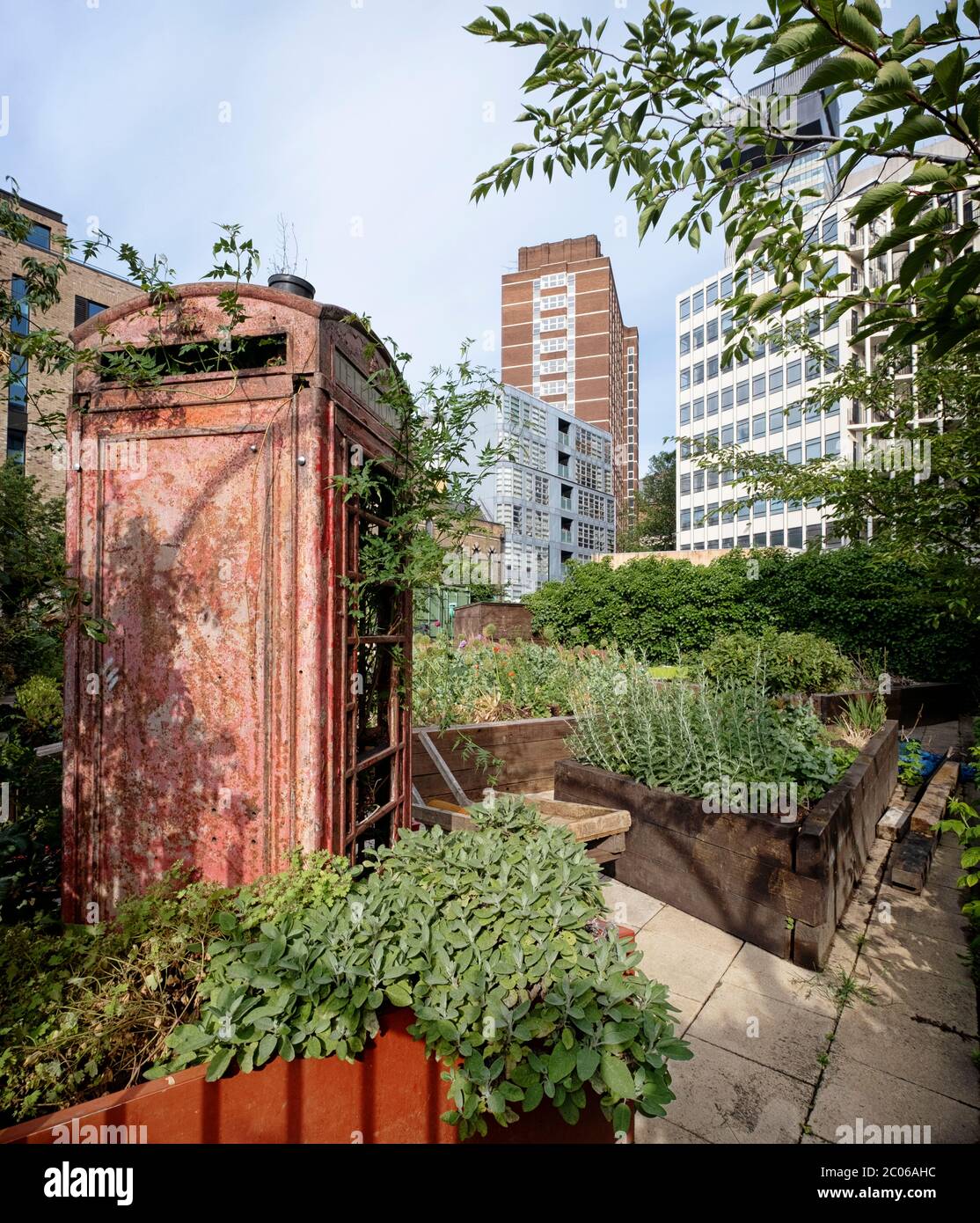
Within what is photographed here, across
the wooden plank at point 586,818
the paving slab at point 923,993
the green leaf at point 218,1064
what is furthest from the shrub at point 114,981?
the paving slab at point 923,993

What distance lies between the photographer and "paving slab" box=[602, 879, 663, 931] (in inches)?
168

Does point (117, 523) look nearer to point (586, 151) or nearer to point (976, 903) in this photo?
point (586, 151)

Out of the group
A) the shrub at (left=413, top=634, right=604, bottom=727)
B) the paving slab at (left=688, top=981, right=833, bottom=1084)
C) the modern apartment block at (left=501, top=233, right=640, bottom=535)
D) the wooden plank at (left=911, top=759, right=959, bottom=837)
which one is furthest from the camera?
the modern apartment block at (left=501, top=233, right=640, bottom=535)

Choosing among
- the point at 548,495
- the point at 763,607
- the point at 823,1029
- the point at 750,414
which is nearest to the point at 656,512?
the point at 750,414

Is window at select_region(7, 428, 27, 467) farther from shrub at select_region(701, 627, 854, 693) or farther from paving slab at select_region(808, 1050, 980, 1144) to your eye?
paving slab at select_region(808, 1050, 980, 1144)

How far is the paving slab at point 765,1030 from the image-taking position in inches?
116

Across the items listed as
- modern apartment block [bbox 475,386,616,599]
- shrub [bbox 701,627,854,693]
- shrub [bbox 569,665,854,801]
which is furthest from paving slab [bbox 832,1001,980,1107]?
modern apartment block [bbox 475,386,616,599]

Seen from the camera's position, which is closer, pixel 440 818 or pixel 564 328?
pixel 440 818

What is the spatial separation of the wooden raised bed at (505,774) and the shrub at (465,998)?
193 cm

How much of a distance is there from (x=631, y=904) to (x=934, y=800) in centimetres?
371

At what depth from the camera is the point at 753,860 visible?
12.9 feet

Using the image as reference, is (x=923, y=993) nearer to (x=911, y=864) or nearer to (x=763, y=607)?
(x=911, y=864)

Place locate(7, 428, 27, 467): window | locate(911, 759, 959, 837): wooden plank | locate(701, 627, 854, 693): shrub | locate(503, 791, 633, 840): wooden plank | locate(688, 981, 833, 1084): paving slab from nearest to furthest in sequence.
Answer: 1. locate(688, 981, 833, 1084): paving slab
2. locate(503, 791, 633, 840): wooden plank
3. locate(911, 759, 959, 837): wooden plank
4. locate(701, 627, 854, 693): shrub
5. locate(7, 428, 27, 467): window

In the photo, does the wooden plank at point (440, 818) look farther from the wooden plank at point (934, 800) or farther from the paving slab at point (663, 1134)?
the wooden plank at point (934, 800)
